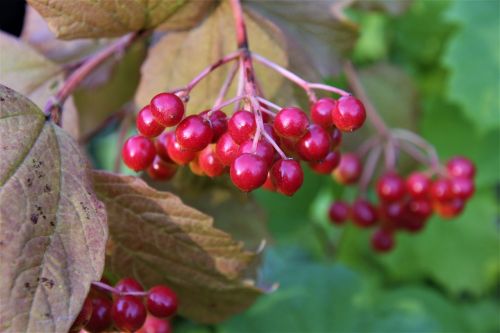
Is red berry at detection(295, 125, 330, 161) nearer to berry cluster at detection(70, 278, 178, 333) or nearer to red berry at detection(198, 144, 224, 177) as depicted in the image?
red berry at detection(198, 144, 224, 177)

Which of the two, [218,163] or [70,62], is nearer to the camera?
[218,163]

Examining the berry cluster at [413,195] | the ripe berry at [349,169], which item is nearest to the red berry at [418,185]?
the berry cluster at [413,195]

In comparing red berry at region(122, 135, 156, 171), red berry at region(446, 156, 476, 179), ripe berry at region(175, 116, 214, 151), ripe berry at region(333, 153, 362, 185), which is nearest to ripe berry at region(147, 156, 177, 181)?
red berry at region(122, 135, 156, 171)

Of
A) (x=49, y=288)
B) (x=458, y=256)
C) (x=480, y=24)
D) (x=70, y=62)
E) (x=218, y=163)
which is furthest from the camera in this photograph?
(x=458, y=256)

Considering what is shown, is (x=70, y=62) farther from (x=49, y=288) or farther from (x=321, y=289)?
(x=321, y=289)

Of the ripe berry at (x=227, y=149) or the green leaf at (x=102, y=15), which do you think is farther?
the green leaf at (x=102, y=15)

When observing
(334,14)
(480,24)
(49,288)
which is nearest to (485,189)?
(480,24)

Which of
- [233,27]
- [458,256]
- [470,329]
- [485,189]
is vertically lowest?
[470,329]

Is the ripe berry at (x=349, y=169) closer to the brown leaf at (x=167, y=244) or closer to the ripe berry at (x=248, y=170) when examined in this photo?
the brown leaf at (x=167, y=244)
